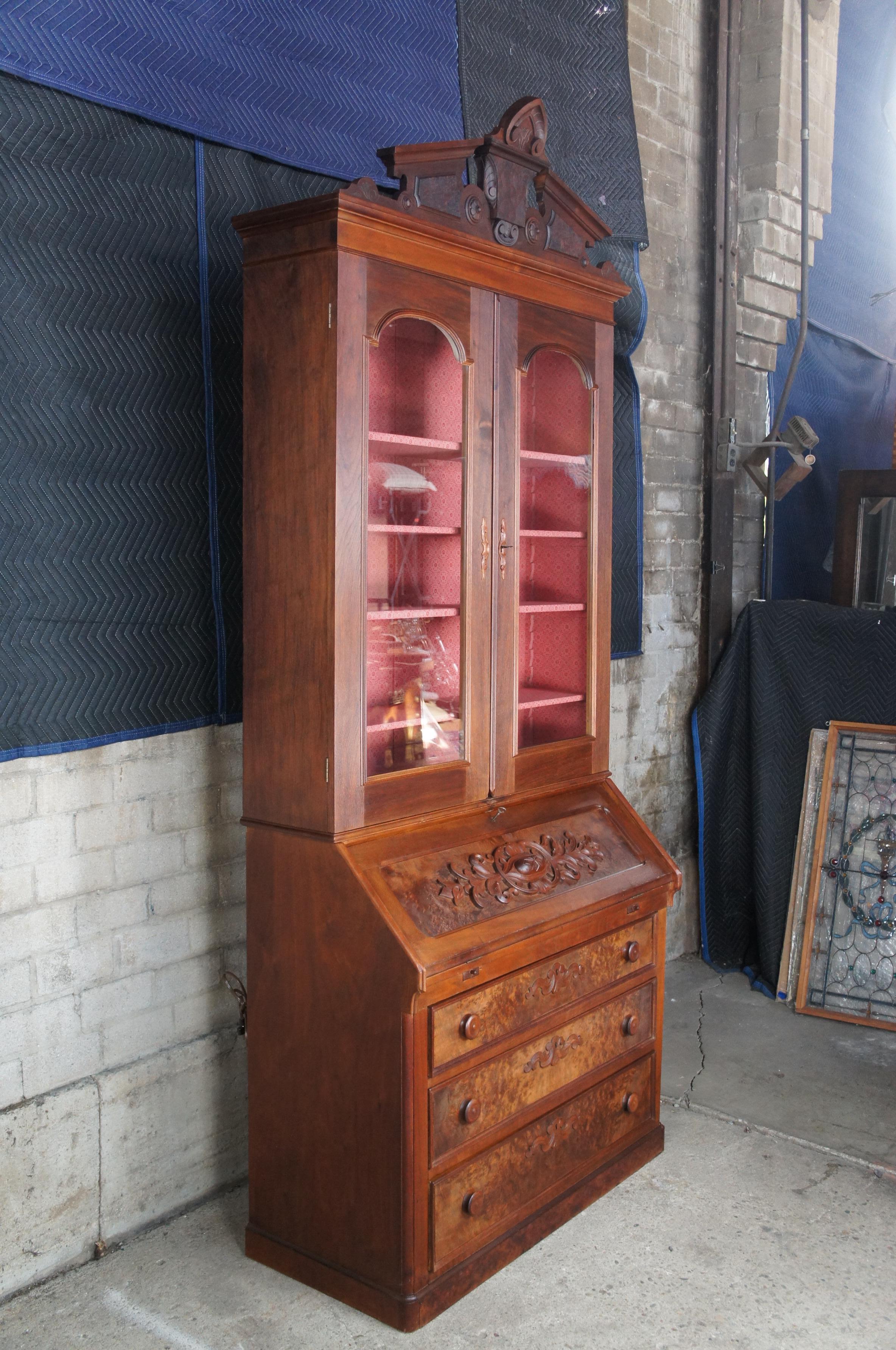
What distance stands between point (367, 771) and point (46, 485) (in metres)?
0.87

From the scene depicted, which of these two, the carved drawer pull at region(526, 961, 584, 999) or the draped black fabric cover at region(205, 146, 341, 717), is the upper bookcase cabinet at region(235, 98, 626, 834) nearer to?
the draped black fabric cover at region(205, 146, 341, 717)

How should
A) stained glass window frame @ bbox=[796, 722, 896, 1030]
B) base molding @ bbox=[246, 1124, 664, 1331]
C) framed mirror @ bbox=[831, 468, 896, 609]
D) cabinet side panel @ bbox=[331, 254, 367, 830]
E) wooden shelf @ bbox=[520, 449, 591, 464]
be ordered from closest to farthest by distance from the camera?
cabinet side panel @ bbox=[331, 254, 367, 830]
base molding @ bbox=[246, 1124, 664, 1331]
wooden shelf @ bbox=[520, 449, 591, 464]
stained glass window frame @ bbox=[796, 722, 896, 1030]
framed mirror @ bbox=[831, 468, 896, 609]

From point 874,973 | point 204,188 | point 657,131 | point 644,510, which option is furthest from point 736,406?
point 204,188

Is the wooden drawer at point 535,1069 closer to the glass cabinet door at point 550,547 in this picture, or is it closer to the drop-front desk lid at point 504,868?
the drop-front desk lid at point 504,868

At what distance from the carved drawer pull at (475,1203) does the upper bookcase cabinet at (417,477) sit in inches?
32.4

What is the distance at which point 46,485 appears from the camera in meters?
2.43

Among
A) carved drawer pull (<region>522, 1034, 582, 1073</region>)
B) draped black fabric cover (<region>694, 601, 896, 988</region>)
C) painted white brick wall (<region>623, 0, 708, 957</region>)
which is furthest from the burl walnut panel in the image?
draped black fabric cover (<region>694, 601, 896, 988</region>)

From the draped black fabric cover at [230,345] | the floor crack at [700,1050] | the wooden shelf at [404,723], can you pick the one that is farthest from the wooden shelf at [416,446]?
the floor crack at [700,1050]

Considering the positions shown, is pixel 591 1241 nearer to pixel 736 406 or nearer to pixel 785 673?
pixel 785 673

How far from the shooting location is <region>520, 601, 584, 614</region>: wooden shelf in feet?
A: 9.52

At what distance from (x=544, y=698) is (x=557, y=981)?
0.67 meters

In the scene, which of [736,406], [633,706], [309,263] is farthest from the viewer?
[736,406]

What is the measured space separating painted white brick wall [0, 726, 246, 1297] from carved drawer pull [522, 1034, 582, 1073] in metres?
Answer: 0.74

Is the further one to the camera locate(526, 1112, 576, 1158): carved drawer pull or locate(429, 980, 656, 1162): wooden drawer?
locate(526, 1112, 576, 1158): carved drawer pull
